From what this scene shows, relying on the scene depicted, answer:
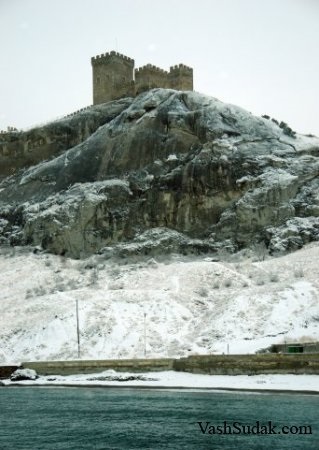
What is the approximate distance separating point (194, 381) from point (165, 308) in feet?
49.9

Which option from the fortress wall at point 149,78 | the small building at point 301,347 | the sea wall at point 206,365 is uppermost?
the fortress wall at point 149,78

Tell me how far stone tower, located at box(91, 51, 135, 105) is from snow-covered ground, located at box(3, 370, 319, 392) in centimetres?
5643

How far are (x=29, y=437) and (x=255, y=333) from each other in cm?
2646

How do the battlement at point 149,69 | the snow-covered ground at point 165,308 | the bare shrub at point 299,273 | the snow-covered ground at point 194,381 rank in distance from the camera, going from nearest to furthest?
the snow-covered ground at point 194,381, the snow-covered ground at point 165,308, the bare shrub at point 299,273, the battlement at point 149,69

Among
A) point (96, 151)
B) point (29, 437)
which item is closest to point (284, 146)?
point (96, 151)

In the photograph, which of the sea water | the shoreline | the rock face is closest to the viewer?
the sea water

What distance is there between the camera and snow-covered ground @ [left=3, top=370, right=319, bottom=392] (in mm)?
37666

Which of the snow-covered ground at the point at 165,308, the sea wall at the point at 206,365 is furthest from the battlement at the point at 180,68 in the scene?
the sea wall at the point at 206,365

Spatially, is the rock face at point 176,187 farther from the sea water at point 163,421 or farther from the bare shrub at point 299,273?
the sea water at point 163,421

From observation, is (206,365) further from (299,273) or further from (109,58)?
(109,58)

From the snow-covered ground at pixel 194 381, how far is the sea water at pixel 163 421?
69.3 inches

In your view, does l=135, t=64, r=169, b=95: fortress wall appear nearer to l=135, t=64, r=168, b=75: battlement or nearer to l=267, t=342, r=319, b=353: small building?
l=135, t=64, r=168, b=75: battlement

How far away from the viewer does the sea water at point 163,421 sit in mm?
24828

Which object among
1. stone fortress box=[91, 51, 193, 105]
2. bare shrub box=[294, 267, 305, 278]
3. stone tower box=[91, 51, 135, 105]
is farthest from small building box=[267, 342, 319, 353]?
stone tower box=[91, 51, 135, 105]
